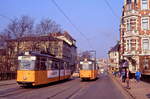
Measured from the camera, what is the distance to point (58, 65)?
32.9 m

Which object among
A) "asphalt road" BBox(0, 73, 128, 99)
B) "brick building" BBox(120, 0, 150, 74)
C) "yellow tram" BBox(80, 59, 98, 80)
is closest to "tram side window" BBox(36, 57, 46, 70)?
"asphalt road" BBox(0, 73, 128, 99)

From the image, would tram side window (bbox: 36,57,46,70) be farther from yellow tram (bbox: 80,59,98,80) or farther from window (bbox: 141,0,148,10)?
window (bbox: 141,0,148,10)

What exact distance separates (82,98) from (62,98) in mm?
1264

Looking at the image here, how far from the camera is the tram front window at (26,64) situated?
2409 cm

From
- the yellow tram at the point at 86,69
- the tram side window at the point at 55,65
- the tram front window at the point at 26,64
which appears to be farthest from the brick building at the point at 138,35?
the tram front window at the point at 26,64

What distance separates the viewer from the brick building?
47.6 meters

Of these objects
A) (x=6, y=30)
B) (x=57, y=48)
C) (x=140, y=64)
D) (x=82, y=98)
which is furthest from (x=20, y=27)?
(x=82, y=98)

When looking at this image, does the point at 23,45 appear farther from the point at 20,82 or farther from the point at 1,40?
the point at 20,82

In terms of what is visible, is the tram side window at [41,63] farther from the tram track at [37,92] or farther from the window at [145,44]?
the window at [145,44]

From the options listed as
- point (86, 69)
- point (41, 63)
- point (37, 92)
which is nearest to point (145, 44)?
point (86, 69)

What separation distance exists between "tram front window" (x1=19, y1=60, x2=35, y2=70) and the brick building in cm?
2715

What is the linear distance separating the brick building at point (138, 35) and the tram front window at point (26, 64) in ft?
89.1

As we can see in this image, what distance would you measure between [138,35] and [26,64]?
2821cm

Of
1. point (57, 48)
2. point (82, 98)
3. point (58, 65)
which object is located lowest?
point (82, 98)
